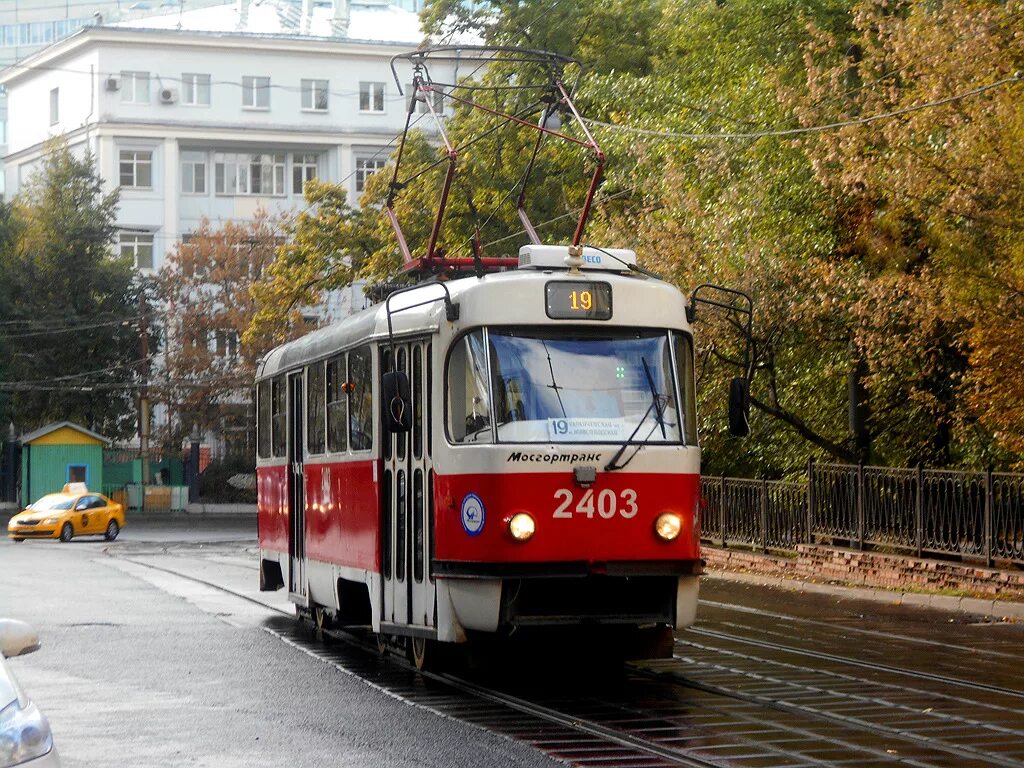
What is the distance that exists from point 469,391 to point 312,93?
67985 millimetres

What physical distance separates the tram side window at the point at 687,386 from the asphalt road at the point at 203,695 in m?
2.94

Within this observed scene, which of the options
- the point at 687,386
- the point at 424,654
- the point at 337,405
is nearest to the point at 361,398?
the point at 337,405

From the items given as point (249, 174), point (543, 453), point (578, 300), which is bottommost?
point (543, 453)

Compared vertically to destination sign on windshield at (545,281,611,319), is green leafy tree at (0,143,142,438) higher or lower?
higher

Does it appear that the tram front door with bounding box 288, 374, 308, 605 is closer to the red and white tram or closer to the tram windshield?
the red and white tram

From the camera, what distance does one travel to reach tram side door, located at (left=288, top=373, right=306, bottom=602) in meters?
18.2

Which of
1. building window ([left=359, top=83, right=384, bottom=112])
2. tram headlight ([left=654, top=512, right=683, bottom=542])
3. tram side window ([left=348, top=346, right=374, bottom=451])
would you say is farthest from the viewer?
building window ([left=359, top=83, right=384, bottom=112])

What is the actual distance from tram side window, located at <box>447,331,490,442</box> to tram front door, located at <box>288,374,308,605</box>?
17.4 ft

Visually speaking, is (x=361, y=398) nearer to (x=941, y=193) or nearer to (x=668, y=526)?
(x=668, y=526)

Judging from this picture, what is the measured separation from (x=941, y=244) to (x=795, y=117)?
18.4 feet

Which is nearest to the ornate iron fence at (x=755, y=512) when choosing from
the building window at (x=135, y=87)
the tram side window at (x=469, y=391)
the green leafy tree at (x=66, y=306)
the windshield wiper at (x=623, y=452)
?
the windshield wiper at (x=623, y=452)

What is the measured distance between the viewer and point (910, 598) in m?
22.4

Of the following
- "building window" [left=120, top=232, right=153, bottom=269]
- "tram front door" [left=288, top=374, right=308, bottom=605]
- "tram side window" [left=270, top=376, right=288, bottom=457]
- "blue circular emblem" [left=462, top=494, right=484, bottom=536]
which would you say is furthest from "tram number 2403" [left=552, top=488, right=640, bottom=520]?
"building window" [left=120, top=232, right=153, bottom=269]

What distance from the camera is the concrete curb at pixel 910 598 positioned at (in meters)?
20.3
